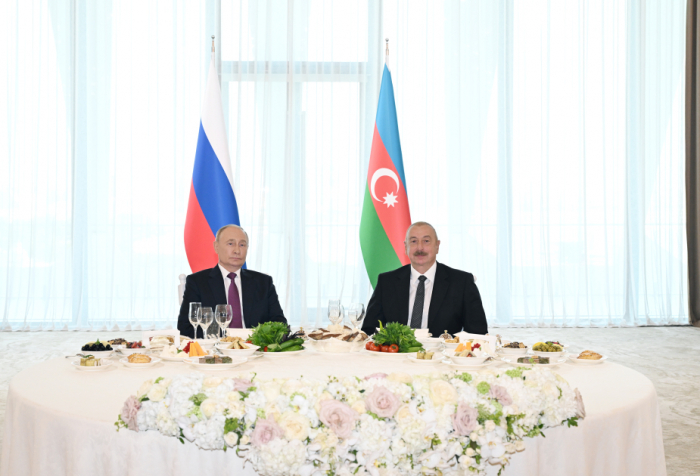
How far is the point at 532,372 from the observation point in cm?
149

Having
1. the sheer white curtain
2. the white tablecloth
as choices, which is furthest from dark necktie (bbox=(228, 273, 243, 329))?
the sheer white curtain

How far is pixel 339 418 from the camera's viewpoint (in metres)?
1.29

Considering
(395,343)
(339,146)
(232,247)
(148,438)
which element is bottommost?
(148,438)

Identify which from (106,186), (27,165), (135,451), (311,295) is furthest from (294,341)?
(27,165)

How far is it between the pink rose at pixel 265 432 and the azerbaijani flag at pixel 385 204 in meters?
4.09

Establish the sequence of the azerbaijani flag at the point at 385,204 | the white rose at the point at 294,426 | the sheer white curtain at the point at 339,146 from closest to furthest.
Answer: the white rose at the point at 294,426 → the azerbaijani flag at the point at 385,204 → the sheer white curtain at the point at 339,146

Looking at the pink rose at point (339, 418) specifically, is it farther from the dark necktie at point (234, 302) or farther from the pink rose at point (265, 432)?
the dark necktie at point (234, 302)

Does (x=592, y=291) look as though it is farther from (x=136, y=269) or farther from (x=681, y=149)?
(x=136, y=269)

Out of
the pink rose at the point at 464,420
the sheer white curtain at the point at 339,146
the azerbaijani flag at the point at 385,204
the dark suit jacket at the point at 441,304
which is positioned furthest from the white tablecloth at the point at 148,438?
the sheer white curtain at the point at 339,146

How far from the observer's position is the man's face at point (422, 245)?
3492 millimetres

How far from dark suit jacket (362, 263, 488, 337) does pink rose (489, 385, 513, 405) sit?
1.95 meters

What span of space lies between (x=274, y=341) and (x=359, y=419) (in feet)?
4.03

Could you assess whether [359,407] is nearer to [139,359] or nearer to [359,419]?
[359,419]

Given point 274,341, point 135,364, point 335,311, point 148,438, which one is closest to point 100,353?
point 135,364
